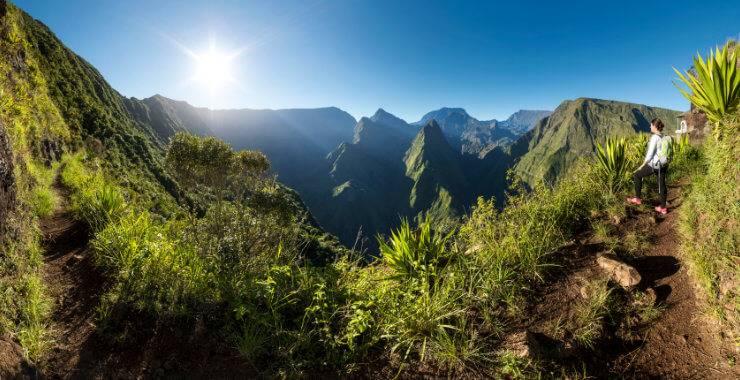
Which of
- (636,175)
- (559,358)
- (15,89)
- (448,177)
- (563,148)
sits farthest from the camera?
(448,177)

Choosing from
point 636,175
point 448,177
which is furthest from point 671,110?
point 636,175

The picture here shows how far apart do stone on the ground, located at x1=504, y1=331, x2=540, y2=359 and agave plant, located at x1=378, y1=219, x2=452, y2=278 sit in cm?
109

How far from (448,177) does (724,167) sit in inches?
7943

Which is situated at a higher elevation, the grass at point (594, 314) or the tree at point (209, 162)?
the tree at point (209, 162)

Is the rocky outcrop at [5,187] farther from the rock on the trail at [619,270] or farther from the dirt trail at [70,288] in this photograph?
the rock on the trail at [619,270]

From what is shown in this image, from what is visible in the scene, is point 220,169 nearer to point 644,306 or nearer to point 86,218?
point 86,218

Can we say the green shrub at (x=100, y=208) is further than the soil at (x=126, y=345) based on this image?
Yes

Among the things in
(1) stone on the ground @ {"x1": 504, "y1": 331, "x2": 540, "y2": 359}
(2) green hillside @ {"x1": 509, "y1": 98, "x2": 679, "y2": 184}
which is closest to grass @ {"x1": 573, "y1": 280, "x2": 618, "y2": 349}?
(1) stone on the ground @ {"x1": 504, "y1": 331, "x2": 540, "y2": 359}

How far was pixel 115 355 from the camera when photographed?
94.0 inches

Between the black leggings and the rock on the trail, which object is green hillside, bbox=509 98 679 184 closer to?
the black leggings

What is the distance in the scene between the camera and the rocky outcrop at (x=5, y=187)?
9.78ft

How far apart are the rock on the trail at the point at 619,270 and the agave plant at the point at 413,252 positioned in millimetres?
1813

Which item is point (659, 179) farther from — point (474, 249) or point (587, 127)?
point (587, 127)

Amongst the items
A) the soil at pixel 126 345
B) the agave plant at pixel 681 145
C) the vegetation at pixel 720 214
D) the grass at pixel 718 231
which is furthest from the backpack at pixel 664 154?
the soil at pixel 126 345
